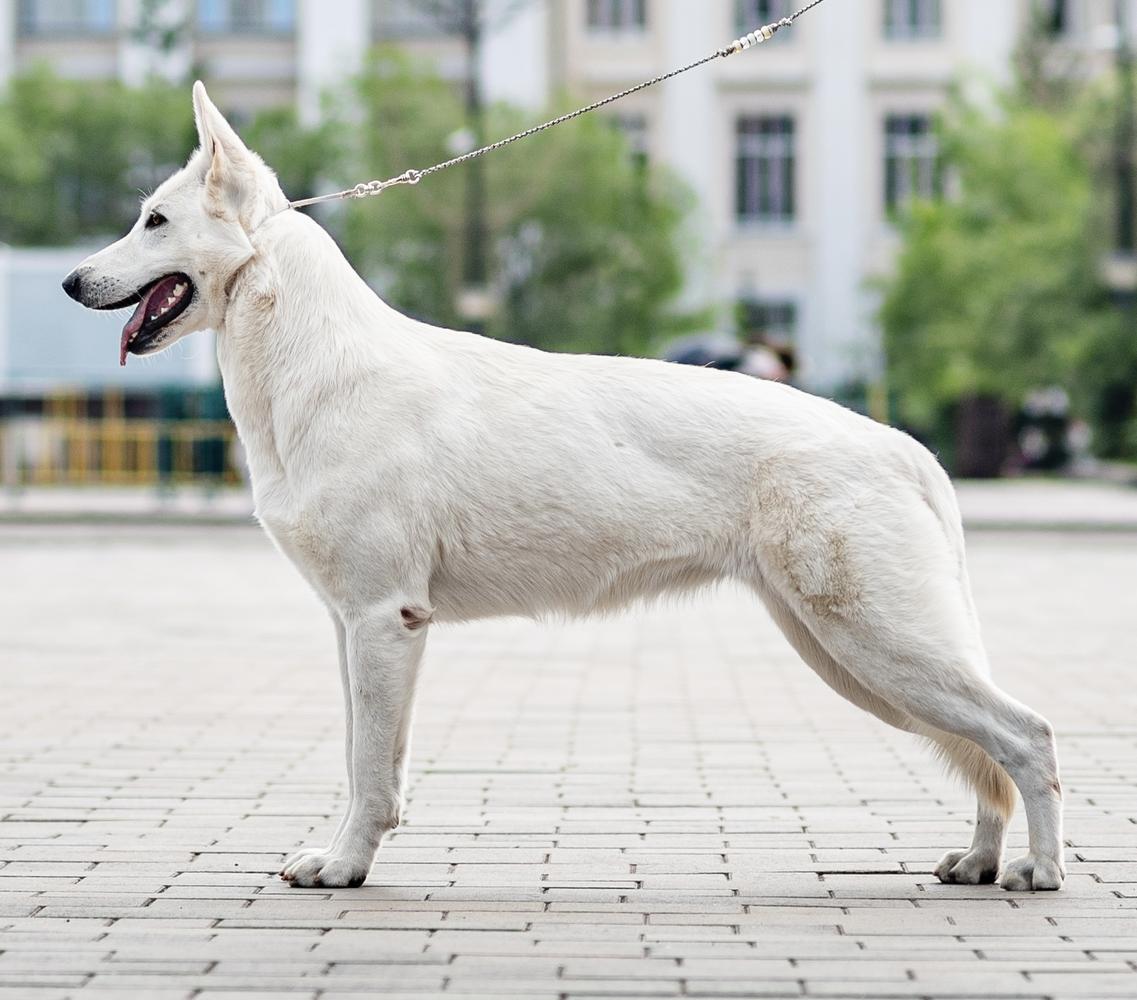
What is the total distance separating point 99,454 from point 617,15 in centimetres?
2244

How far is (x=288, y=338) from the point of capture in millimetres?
5723

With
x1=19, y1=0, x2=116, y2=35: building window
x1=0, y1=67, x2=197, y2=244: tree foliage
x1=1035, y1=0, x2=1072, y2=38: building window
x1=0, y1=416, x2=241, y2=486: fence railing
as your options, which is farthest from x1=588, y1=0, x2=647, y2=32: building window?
x1=0, y1=416, x2=241, y2=486: fence railing

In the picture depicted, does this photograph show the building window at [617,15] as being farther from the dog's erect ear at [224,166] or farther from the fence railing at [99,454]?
the dog's erect ear at [224,166]

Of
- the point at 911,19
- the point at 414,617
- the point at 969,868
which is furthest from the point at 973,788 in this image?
the point at 911,19

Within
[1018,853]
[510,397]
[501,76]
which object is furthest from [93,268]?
[501,76]

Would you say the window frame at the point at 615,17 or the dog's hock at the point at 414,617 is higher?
the window frame at the point at 615,17

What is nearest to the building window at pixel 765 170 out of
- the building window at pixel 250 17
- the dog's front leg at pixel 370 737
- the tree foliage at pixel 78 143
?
the building window at pixel 250 17

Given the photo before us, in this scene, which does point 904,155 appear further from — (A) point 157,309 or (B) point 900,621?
(B) point 900,621

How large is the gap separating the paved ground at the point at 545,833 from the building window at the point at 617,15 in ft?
141

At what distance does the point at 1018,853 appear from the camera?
19.4ft

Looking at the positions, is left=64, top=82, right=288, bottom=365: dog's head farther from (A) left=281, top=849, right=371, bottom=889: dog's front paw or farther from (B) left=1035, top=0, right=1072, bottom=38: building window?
(B) left=1035, top=0, right=1072, bottom=38: building window

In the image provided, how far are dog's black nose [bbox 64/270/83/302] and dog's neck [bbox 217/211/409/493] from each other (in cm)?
42

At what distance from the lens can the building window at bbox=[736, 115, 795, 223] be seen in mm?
53688

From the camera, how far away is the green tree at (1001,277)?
38.6 meters
